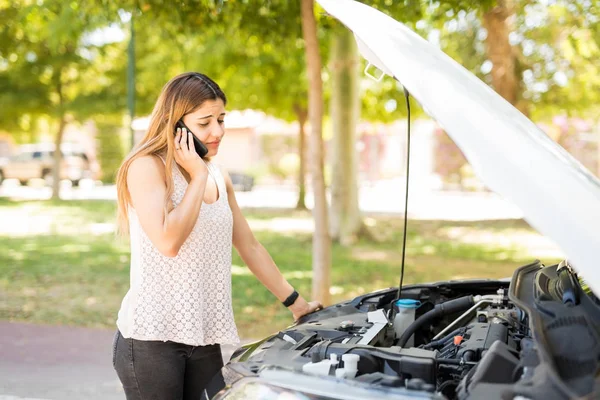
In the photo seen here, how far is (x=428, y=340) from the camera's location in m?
3.25

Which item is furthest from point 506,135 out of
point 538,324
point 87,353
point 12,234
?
point 12,234

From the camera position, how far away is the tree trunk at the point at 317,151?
20.4 feet

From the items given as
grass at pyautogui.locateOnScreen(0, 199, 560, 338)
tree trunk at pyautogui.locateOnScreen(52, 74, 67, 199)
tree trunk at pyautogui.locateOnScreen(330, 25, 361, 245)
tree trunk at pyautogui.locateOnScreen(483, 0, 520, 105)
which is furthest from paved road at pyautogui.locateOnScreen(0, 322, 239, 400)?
tree trunk at pyautogui.locateOnScreen(52, 74, 67, 199)

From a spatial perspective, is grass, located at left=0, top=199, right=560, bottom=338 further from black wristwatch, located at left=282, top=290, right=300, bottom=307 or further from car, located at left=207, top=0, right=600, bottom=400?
car, located at left=207, top=0, right=600, bottom=400

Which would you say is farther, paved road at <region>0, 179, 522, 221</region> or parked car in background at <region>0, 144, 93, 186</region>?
parked car in background at <region>0, 144, 93, 186</region>

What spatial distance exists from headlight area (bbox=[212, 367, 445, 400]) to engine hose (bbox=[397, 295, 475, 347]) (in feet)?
3.16

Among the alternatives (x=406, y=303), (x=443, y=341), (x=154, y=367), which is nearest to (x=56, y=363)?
(x=154, y=367)

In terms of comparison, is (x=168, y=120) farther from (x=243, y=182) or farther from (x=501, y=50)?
(x=243, y=182)

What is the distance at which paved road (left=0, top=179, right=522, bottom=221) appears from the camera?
817 inches

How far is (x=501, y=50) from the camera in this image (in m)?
14.6

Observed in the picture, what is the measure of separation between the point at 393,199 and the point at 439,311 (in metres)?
24.1

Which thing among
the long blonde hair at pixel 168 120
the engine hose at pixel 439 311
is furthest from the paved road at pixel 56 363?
the long blonde hair at pixel 168 120

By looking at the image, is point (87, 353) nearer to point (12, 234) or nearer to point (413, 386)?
point (413, 386)

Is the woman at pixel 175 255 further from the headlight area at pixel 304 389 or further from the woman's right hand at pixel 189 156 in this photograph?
the headlight area at pixel 304 389
